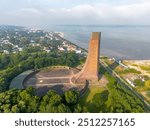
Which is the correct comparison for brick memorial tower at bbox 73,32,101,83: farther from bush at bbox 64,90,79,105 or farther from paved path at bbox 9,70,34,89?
paved path at bbox 9,70,34,89

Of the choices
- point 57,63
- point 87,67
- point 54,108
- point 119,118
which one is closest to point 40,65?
point 57,63

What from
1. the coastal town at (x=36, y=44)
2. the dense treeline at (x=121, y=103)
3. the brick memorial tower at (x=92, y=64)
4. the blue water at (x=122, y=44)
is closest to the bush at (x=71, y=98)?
the dense treeline at (x=121, y=103)

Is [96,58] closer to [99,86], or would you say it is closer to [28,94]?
[99,86]

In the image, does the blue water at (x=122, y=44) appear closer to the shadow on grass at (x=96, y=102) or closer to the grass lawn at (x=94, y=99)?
the grass lawn at (x=94, y=99)

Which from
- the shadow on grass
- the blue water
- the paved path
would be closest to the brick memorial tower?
the shadow on grass

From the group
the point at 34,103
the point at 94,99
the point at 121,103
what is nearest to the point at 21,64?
the point at 94,99
